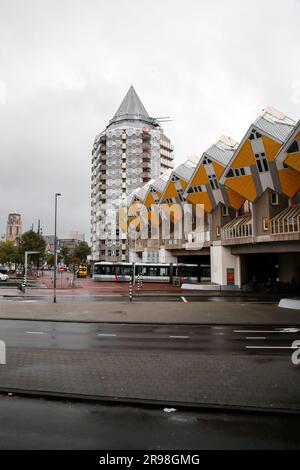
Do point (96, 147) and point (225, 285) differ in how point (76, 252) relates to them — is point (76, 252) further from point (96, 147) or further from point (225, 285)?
point (225, 285)

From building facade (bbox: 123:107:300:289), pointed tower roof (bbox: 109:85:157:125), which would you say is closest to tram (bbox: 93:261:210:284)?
building facade (bbox: 123:107:300:289)

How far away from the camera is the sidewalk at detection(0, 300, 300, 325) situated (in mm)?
18000

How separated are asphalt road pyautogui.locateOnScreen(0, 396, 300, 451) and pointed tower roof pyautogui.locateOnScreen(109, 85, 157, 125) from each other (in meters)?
104

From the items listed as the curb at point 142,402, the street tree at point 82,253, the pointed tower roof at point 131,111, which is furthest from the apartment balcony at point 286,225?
the street tree at point 82,253

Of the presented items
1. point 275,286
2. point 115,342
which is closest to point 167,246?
point 275,286

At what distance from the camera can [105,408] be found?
6.79 metres

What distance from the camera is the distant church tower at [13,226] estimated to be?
533 feet

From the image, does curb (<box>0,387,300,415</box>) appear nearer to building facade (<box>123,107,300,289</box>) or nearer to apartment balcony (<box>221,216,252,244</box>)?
building facade (<box>123,107,300,289</box>)

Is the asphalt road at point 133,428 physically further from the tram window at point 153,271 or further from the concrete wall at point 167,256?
the concrete wall at point 167,256

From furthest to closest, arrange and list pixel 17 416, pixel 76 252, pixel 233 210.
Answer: pixel 76 252 → pixel 233 210 → pixel 17 416

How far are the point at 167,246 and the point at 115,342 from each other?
42.9 m

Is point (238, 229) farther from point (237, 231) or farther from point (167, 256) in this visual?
point (167, 256)

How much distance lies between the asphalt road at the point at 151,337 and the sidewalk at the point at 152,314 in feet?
2.65
